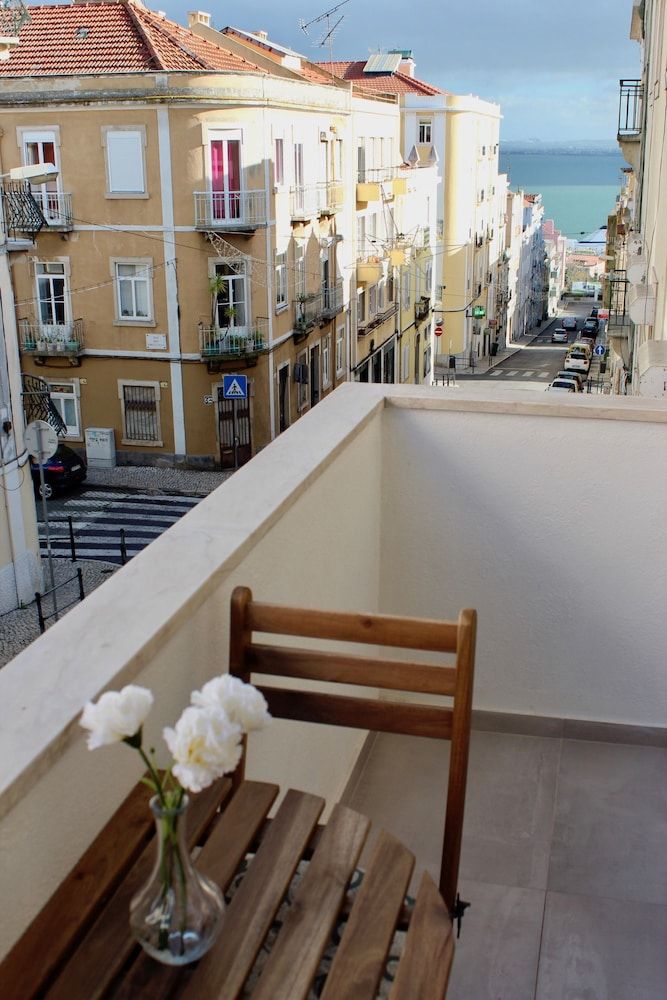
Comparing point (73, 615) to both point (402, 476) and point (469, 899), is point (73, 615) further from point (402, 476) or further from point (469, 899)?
point (402, 476)

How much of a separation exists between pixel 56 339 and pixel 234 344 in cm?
342

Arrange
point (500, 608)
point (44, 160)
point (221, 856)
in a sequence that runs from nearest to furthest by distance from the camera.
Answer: point (221, 856)
point (500, 608)
point (44, 160)

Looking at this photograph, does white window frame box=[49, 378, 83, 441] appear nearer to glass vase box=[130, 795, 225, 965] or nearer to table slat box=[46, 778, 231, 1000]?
table slat box=[46, 778, 231, 1000]

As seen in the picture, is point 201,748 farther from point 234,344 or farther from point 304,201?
point 304,201

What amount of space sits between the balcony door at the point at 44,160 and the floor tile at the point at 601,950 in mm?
19151

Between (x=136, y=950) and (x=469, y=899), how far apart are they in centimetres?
162

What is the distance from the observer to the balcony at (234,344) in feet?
68.1

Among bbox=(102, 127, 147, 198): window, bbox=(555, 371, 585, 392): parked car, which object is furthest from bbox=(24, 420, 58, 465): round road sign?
bbox=(555, 371, 585, 392): parked car

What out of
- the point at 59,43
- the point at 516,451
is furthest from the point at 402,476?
the point at 59,43

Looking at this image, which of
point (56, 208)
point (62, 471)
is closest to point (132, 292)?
point (56, 208)

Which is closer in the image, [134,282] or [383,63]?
[134,282]

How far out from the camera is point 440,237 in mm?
40906

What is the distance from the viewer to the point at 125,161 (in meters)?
20.0

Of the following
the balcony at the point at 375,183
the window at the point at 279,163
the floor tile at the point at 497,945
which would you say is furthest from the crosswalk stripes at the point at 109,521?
the floor tile at the point at 497,945
